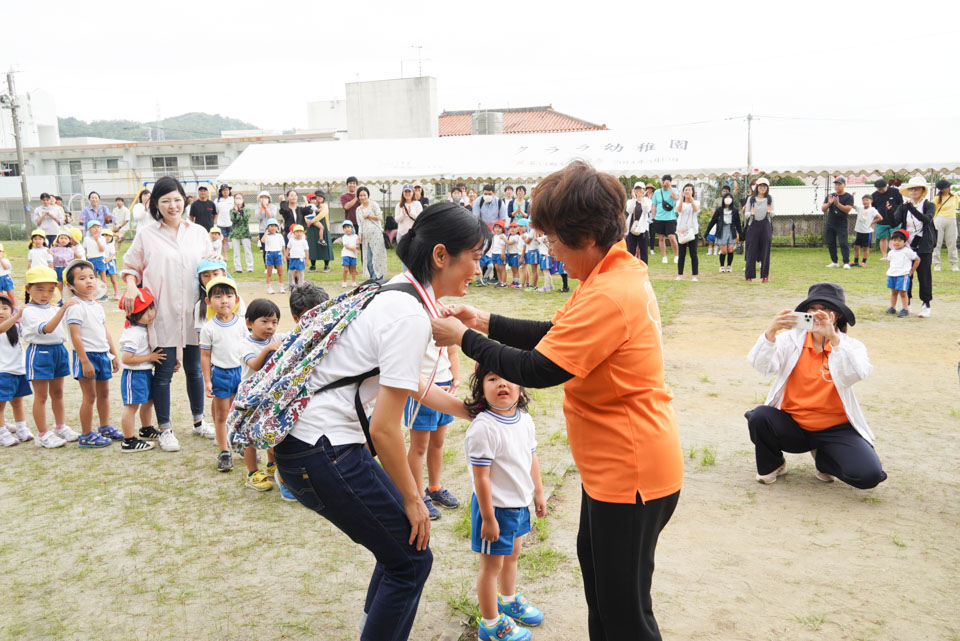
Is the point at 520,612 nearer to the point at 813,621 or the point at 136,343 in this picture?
the point at 813,621

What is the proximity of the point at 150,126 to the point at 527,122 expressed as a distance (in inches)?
2708

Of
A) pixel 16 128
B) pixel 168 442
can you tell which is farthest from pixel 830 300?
pixel 16 128

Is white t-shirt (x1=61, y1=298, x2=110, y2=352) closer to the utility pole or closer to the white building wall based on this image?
the utility pole

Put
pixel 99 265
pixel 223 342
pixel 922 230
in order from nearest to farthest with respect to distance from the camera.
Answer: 1. pixel 223 342
2. pixel 922 230
3. pixel 99 265

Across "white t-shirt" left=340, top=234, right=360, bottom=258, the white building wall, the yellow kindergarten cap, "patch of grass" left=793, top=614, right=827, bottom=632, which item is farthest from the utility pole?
"patch of grass" left=793, top=614, right=827, bottom=632

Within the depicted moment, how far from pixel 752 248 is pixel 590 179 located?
13688 millimetres

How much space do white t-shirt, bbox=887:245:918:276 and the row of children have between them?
17.9 feet

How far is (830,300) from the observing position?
459cm

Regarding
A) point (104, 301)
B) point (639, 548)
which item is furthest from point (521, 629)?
point (104, 301)

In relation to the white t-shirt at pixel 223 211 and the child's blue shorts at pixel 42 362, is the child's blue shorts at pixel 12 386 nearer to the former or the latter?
the child's blue shorts at pixel 42 362

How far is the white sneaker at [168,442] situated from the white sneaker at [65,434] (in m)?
0.83

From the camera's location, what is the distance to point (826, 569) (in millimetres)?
3723

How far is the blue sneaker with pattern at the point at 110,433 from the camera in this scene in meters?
6.07

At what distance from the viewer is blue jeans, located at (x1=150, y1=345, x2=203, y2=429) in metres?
5.68
